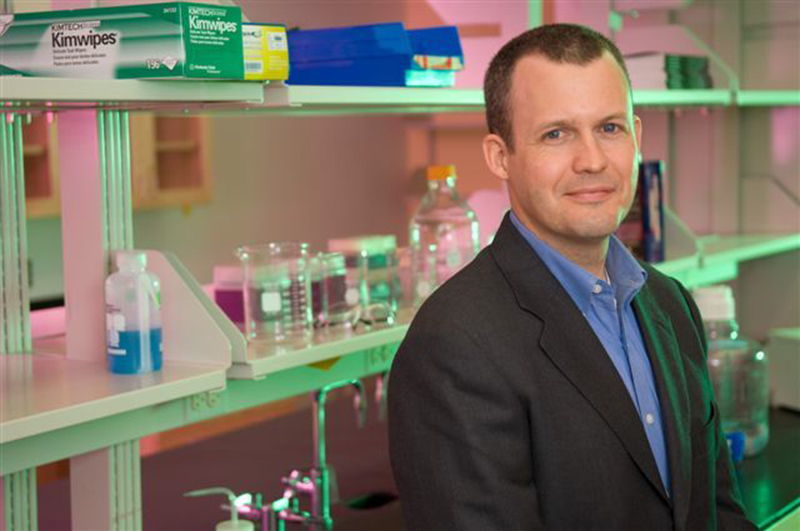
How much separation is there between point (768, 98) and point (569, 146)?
7.57ft

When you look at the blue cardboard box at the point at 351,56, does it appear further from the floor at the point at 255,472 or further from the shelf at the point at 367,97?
the floor at the point at 255,472

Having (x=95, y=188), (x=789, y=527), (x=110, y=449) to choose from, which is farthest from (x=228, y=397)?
(x=789, y=527)

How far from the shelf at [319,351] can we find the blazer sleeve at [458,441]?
0.36 m

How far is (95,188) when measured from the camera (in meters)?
1.86

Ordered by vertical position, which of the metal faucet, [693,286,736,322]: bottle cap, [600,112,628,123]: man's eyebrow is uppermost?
[600,112,628,123]: man's eyebrow

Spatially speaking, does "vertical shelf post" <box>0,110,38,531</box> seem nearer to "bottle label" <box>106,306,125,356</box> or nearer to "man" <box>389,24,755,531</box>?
"bottle label" <box>106,306,125,356</box>

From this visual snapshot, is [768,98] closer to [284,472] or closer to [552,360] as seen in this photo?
[284,472]

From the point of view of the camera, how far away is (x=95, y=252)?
189 centimetres

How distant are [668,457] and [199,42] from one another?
2.82ft

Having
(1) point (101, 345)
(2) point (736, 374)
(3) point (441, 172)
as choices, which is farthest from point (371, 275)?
(2) point (736, 374)

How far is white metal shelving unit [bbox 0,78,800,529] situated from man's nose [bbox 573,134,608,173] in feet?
1.58

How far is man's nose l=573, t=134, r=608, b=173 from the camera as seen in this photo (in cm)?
157

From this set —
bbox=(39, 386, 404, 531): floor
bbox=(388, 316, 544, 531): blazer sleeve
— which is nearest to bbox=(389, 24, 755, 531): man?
bbox=(388, 316, 544, 531): blazer sleeve

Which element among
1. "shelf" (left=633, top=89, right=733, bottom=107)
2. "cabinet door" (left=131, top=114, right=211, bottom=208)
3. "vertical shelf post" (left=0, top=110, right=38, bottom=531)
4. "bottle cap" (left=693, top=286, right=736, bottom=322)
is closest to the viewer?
"vertical shelf post" (left=0, top=110, right=38, bottom=531)
